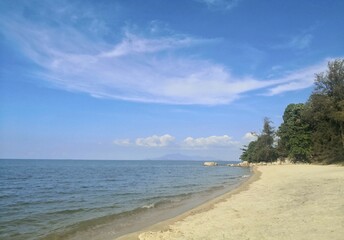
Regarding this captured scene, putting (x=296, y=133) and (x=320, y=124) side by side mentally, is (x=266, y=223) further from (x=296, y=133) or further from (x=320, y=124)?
(x=296, y=133)

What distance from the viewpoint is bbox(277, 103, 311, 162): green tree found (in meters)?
65.6

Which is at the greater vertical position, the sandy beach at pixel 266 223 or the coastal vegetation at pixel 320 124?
the coastal vegetation at pixel 320 124

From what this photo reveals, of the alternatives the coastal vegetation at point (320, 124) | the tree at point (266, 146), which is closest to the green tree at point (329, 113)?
the coastal vegetation at point (320, 124)

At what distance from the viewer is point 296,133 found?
222ft

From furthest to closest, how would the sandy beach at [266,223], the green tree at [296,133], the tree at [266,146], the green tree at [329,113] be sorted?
1. the tree at [266,146]
2. the green tree at [296,133]
3. the green tree at [329,113]
4. the sandy beach at [266,223]

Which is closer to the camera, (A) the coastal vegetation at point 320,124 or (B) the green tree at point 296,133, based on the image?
(A) the coastal vegetation at point 320,124

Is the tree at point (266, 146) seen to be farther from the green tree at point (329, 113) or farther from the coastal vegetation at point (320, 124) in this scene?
the green tree at point (329, 113)

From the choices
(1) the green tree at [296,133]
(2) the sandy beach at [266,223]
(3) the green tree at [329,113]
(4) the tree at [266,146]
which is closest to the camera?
(2) the sandy beach at [266,223]

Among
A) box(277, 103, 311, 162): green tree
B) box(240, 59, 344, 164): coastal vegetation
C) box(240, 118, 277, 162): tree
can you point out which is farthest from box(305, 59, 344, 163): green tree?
box(240, 118, 277, 162): tree

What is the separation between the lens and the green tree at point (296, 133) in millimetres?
65562

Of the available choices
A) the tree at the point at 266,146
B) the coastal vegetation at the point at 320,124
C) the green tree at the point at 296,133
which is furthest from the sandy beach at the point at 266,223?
the tree at the point at 266,146

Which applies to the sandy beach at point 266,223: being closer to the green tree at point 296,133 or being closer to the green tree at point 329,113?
the green tree at point 329,113

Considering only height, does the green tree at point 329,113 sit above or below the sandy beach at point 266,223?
above

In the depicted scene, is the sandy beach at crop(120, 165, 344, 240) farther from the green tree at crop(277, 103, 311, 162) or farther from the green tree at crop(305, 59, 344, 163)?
the green tree at crop(277, 103, 311, 162)
